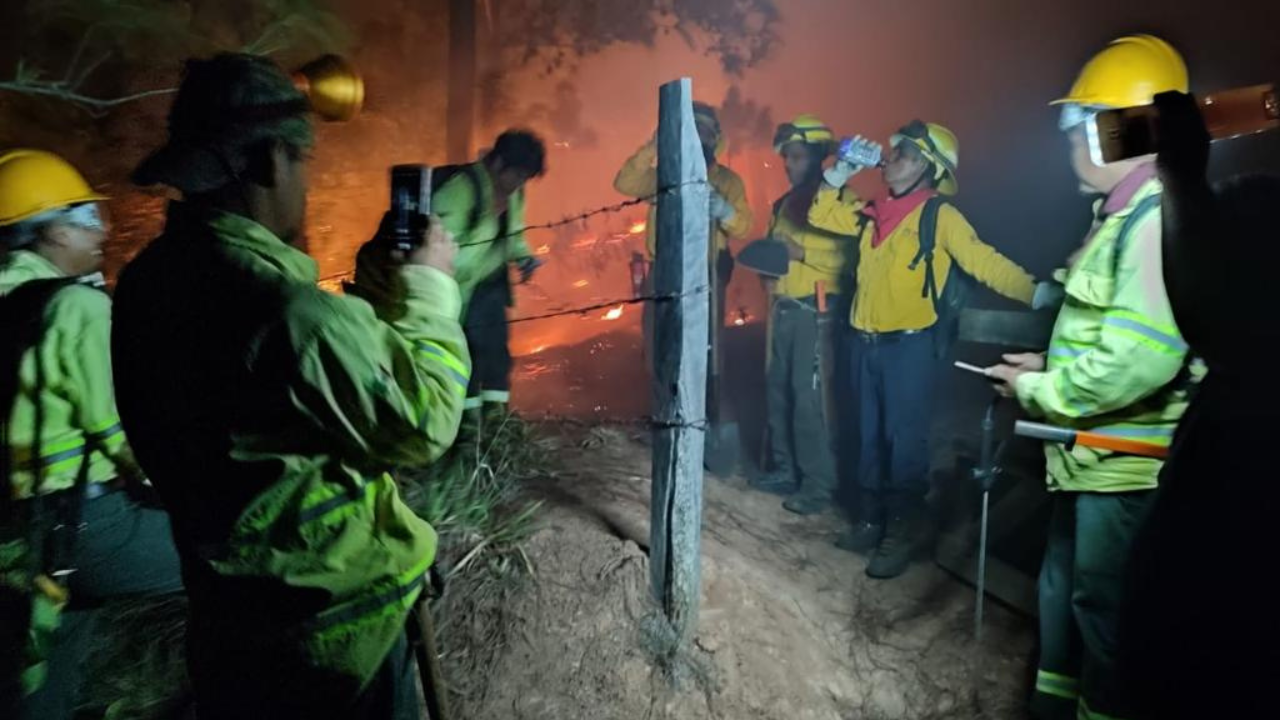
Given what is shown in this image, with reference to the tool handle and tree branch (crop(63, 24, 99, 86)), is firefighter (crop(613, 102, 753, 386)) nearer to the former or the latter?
the tool handle

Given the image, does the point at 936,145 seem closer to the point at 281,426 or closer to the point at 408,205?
the point at 408,205

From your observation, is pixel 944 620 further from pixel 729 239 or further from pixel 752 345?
pixel 752 345

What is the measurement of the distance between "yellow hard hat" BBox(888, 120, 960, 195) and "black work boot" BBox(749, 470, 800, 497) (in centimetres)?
254

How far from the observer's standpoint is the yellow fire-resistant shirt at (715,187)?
247 inches

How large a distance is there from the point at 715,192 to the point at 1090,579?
13.8 ft

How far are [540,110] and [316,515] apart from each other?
29.4ft

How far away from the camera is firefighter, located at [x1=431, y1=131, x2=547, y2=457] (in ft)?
14.3

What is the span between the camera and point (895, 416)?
4.94 metres

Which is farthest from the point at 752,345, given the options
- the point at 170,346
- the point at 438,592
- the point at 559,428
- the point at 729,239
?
the point at 170,346

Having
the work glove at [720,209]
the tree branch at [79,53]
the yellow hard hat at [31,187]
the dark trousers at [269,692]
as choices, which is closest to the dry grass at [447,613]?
the dark trousers at [269,692]

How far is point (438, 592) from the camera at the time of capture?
2.07m

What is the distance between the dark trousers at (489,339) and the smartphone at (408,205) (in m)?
2.76

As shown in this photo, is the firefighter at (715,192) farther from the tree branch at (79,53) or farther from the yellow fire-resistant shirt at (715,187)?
the tree branch at (79,53)

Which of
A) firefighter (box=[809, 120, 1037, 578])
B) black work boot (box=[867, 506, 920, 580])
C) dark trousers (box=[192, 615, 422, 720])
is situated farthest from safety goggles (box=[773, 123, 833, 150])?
dark trousers (box=[192, 615, 422, 720])
